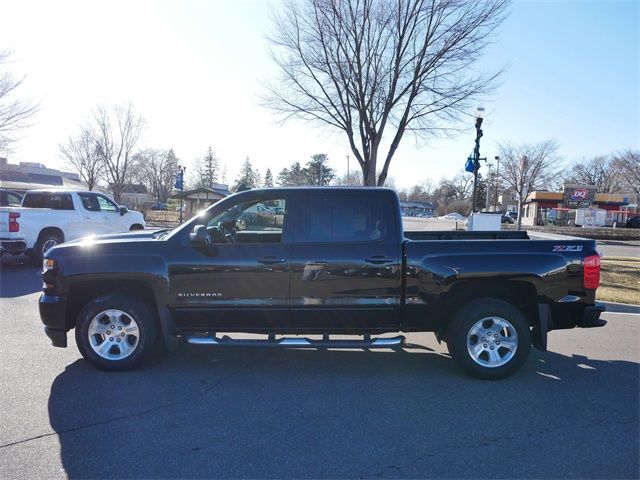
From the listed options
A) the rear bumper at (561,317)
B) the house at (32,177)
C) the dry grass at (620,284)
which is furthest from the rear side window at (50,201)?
the house at (32,177)

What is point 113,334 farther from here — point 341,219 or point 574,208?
point 574,208

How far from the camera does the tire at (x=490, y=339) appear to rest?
16.0 ft

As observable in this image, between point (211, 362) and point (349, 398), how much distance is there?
176 centimetres

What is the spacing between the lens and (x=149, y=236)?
544 centimetres

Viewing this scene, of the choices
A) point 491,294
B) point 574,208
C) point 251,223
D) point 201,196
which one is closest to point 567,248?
point 491,294

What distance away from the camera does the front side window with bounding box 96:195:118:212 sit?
1383cm

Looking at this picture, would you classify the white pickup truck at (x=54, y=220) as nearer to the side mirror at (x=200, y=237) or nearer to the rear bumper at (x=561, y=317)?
the side mirror at (x=200, y=237)

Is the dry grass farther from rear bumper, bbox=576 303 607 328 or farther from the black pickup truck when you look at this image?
the black pickup truck

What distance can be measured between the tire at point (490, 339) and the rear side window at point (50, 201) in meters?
11.6

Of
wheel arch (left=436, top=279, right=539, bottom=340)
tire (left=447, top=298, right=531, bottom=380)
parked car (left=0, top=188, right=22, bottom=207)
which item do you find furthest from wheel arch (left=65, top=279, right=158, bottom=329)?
parked car (left=0, top=188, right=22, bottom=207)

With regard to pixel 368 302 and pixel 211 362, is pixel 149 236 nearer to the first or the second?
pixel 211 362

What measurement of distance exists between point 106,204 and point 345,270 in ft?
37.3

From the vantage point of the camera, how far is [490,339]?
4914 mm

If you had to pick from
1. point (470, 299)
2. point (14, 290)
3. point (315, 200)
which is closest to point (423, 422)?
point (470, 299)
